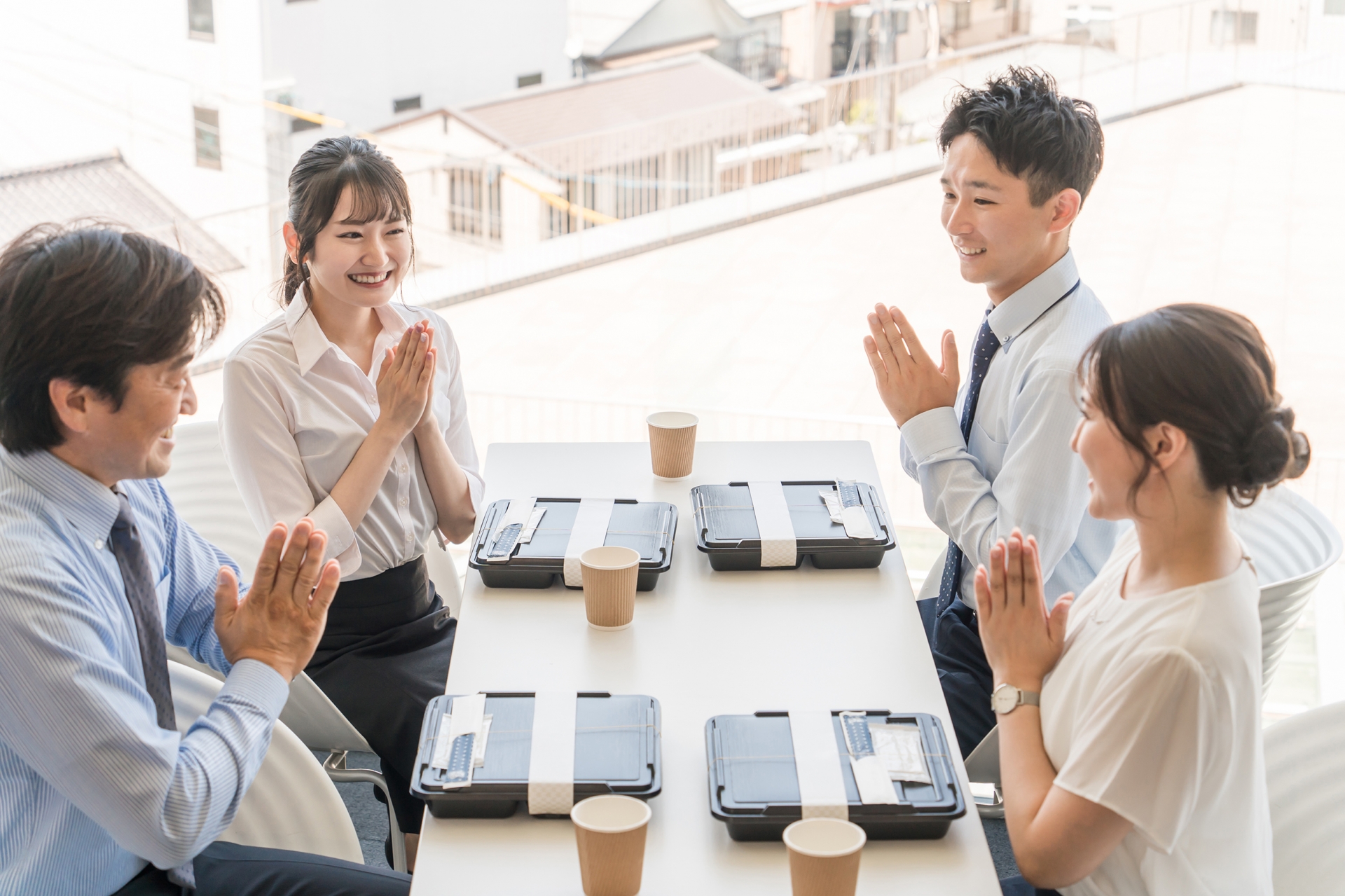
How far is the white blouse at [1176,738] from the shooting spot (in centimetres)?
100

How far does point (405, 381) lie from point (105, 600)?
599 mm

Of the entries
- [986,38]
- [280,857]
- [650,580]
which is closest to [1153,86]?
[986,38]

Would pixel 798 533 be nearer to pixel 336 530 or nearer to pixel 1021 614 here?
pixel 1021 614

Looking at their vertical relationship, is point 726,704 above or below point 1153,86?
below

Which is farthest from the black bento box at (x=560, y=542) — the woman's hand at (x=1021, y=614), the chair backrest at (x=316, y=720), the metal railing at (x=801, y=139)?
the metal railing at (x=801, y=139)

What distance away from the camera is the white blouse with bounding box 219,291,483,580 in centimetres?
165

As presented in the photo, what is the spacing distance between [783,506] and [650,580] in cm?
26

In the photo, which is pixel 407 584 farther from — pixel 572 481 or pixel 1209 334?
pixel 1209 334

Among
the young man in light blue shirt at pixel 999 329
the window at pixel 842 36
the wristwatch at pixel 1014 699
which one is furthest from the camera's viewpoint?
the window at pixel 842 36

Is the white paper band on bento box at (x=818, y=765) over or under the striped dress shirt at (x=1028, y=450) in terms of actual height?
under

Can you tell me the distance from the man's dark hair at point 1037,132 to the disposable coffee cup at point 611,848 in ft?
3.69

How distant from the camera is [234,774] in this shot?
1133 millimetres

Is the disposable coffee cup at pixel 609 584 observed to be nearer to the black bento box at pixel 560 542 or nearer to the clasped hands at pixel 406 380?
the black bento box at pixel 560 542

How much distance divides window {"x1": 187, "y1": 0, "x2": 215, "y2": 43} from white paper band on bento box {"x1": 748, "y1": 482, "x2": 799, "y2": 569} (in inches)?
164
